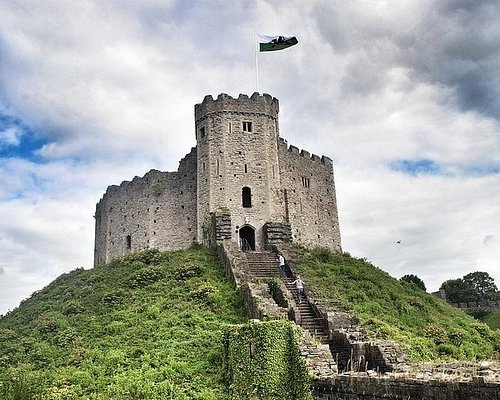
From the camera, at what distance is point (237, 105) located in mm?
36219

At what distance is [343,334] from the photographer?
1823 centimetres

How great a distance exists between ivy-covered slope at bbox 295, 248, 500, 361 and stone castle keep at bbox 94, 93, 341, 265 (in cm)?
433

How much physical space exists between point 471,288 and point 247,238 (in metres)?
47.9

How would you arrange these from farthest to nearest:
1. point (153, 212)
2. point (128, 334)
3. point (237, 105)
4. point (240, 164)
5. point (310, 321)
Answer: point (153, 212)
point (237, 105)
point (240, 164)
point (310, 321)
point (128, 334)

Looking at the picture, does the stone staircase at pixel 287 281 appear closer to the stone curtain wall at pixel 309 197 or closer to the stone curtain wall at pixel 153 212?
the stone curtain wall at pixel 309 197

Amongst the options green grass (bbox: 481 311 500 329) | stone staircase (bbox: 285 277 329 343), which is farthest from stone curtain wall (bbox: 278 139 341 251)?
green grass (bbox: 481 311 500 329)

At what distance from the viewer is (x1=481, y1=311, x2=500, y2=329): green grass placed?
146 feet

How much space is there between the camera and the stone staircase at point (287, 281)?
65.2 ft

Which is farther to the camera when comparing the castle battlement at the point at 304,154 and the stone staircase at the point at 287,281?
the castle battlement at the point at 304,154

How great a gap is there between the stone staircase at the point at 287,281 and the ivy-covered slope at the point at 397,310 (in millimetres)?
1255

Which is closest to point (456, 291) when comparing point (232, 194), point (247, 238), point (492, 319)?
point (492, 319)

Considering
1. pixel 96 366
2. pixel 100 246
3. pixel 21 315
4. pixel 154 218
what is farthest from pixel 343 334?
pixel 100 246

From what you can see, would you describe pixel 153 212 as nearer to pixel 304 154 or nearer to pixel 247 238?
pixel 247 238

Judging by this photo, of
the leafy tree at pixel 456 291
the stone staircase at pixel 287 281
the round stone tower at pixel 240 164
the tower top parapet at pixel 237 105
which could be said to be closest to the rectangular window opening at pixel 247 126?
the round stone tower at pixel 240 164
